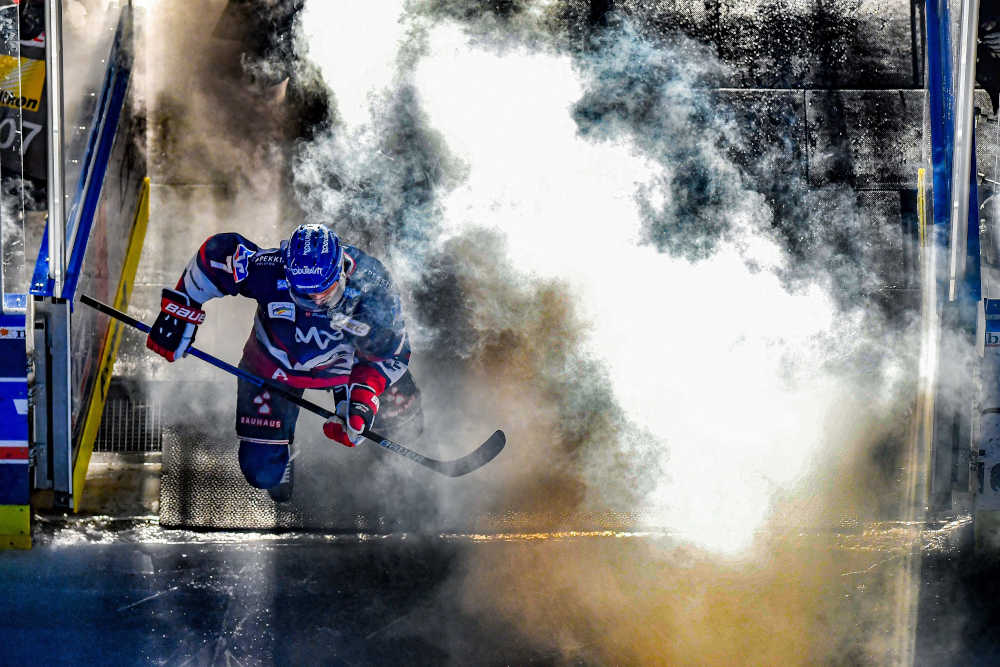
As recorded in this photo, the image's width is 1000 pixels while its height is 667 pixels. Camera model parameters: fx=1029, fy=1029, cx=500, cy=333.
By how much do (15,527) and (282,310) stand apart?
2.03 metres

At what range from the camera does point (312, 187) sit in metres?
7.36

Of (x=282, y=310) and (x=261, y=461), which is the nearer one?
(x=282, y=310)

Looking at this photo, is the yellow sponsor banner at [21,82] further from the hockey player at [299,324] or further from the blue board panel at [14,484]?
the blue board panel at [14,484]

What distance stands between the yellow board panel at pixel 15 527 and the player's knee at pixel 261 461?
1.24 metres

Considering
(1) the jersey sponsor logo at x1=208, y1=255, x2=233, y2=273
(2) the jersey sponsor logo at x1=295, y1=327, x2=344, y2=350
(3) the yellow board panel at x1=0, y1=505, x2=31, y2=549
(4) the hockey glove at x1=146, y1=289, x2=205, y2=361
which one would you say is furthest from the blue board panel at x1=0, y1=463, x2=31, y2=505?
(2) the jersey sponsor logo at x1=295, y1=327, x2=344, y2=350

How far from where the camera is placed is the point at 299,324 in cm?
593

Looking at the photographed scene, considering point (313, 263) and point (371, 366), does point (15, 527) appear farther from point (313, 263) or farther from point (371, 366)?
point (313, 263)

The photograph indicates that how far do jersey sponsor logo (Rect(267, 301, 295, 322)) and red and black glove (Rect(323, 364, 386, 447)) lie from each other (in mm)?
486

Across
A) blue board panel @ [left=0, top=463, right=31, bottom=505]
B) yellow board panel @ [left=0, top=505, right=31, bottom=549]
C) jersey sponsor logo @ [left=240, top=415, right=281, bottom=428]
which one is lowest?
yellow board panel @ [left=0, top=505, right=31, bottom=549]

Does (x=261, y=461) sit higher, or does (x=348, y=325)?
(x=348, y=325)

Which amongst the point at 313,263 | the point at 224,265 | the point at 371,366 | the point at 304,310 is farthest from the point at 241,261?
the point at 371,366

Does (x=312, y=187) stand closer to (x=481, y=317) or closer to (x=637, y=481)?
(x=481, y=317)

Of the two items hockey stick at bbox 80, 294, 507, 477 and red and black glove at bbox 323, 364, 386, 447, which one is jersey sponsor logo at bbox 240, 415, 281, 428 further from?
red and black glove at bbox 323, 364, 386, 447

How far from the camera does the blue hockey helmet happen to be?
17.9ft
